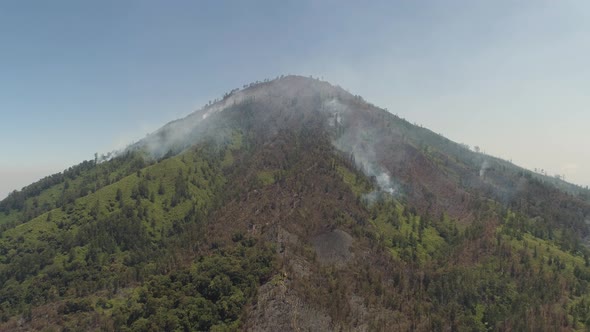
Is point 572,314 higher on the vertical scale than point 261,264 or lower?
lower

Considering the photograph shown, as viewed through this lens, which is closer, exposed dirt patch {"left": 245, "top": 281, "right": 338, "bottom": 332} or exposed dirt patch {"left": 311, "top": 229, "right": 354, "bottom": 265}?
exposed dirt patch {"left": 245, "top": 281, "right": 338, "bottom": 332}

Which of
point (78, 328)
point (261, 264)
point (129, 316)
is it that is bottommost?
point (78, 328)

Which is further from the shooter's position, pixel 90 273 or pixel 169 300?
pixel 90 273

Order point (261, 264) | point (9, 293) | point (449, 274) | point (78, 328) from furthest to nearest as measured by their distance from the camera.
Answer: point (9, 293) → point (449, 274) → point (78, 328) → point (261, 264)

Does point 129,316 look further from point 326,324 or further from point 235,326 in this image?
point 326,324

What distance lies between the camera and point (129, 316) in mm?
129875

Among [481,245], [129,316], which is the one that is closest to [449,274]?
[481,245]

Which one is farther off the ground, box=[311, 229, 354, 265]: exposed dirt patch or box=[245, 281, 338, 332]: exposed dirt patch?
box=[311, 229, 354, 265]: exposed dirt patch

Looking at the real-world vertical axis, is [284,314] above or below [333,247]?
below

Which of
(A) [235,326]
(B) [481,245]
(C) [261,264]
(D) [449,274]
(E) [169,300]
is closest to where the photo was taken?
(A) [235,326]

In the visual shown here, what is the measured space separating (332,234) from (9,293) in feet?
514

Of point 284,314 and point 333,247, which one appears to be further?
point 333,247

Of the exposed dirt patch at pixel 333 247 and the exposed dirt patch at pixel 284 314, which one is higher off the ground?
the exposed dirt patch at pixel 333 247

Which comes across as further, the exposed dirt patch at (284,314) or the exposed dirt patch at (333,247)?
the exposed dirt patch at (333,247)
